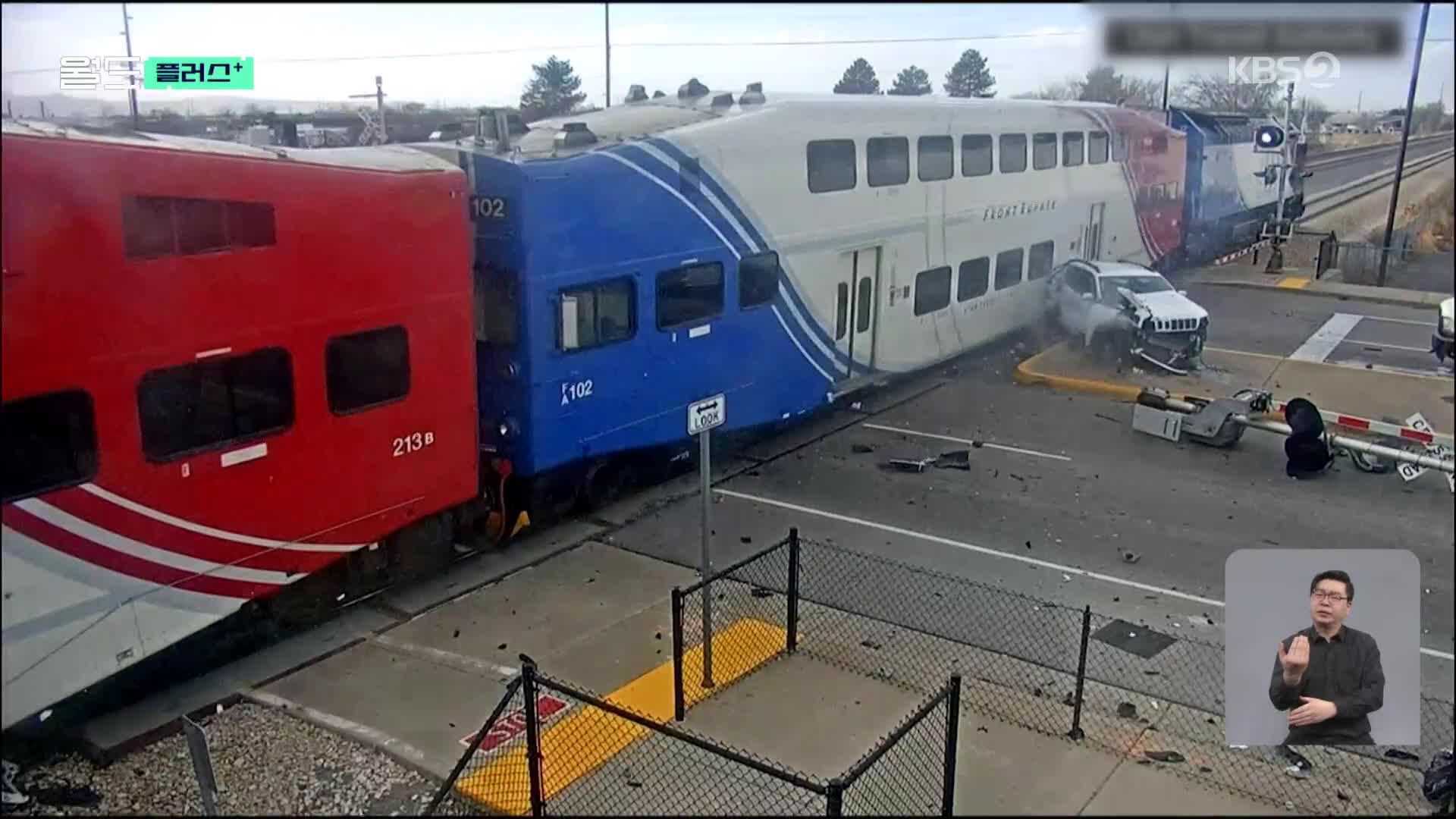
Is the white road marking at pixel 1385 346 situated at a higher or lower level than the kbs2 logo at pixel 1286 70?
lower

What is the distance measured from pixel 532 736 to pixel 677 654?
110 centimetres

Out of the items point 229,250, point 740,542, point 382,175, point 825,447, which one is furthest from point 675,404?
point 229,250

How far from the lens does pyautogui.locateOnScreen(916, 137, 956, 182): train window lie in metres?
12.4

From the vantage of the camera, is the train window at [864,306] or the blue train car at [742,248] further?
the train window at [864,306]

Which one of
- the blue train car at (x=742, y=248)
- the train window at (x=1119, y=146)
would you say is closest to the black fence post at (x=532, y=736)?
the blue train car at (x=742, y=248)

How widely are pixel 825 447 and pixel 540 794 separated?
6679 mm

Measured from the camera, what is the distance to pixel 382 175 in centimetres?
703

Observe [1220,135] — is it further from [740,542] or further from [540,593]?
[540,593]

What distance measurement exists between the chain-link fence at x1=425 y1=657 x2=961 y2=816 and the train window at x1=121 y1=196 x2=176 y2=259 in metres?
2.75

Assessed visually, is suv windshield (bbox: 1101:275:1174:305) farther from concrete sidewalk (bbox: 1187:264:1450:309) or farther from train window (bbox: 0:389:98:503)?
train window (bbox: 0:389:98:503)

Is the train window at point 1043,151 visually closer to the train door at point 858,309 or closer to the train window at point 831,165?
the train door at point 858,309

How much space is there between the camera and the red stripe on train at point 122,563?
5.30 meters

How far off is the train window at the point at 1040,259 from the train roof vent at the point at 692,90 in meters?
5.79

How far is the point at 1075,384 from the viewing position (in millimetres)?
13055
